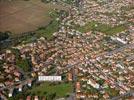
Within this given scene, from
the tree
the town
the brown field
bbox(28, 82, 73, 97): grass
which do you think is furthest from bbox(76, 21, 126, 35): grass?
bbox(28, 82, 73, 97): grass

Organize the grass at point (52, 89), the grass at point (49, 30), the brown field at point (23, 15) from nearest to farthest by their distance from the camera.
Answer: the grass at point (52, 89), the grass at point (49, 30), the brown field at point (23, 15)

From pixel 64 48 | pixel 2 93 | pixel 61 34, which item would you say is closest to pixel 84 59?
pixel 64 48

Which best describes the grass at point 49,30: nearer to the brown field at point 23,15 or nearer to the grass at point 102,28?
the brown field at point 23,15

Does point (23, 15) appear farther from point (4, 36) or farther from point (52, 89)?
point (52, 89)

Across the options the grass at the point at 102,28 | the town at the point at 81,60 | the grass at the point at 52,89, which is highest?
the grass at the point at 102,28

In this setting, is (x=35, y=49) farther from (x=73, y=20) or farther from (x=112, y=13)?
(x=112, y=13)

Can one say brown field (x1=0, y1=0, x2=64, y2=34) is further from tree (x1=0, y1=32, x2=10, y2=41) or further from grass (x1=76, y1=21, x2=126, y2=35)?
grass (x1=76, y1=21, x2=126, y2=35)

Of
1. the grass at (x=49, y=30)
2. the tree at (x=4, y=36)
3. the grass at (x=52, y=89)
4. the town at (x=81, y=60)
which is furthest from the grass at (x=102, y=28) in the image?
the grass at (x=52, y=89)

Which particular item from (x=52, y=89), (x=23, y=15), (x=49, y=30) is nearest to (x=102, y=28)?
(x=49, y=30)
